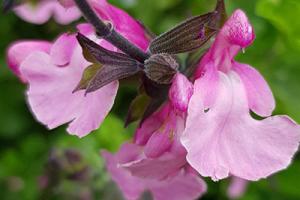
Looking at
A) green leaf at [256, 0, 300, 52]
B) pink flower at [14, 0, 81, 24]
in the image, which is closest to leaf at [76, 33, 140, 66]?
pink flower at [14, 0, 81, 24]

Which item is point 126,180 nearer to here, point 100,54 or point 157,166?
point 157,166

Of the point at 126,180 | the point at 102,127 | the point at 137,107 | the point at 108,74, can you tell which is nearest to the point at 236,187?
the point at 102,127

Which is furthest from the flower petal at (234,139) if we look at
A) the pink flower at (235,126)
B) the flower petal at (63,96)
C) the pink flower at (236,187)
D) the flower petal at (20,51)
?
the pink flower at (236,187)

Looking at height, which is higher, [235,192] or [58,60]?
[58,60]

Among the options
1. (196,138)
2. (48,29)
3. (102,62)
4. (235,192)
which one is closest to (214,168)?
(196,138)

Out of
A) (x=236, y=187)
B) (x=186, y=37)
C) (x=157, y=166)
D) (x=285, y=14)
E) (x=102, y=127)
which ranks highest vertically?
(x=186, y=37)

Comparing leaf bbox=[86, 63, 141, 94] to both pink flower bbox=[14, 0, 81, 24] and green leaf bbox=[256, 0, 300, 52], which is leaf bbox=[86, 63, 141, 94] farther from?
green leaf bbox=[256, 0, 300, 52]

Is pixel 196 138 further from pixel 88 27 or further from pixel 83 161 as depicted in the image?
pixel 83 161
